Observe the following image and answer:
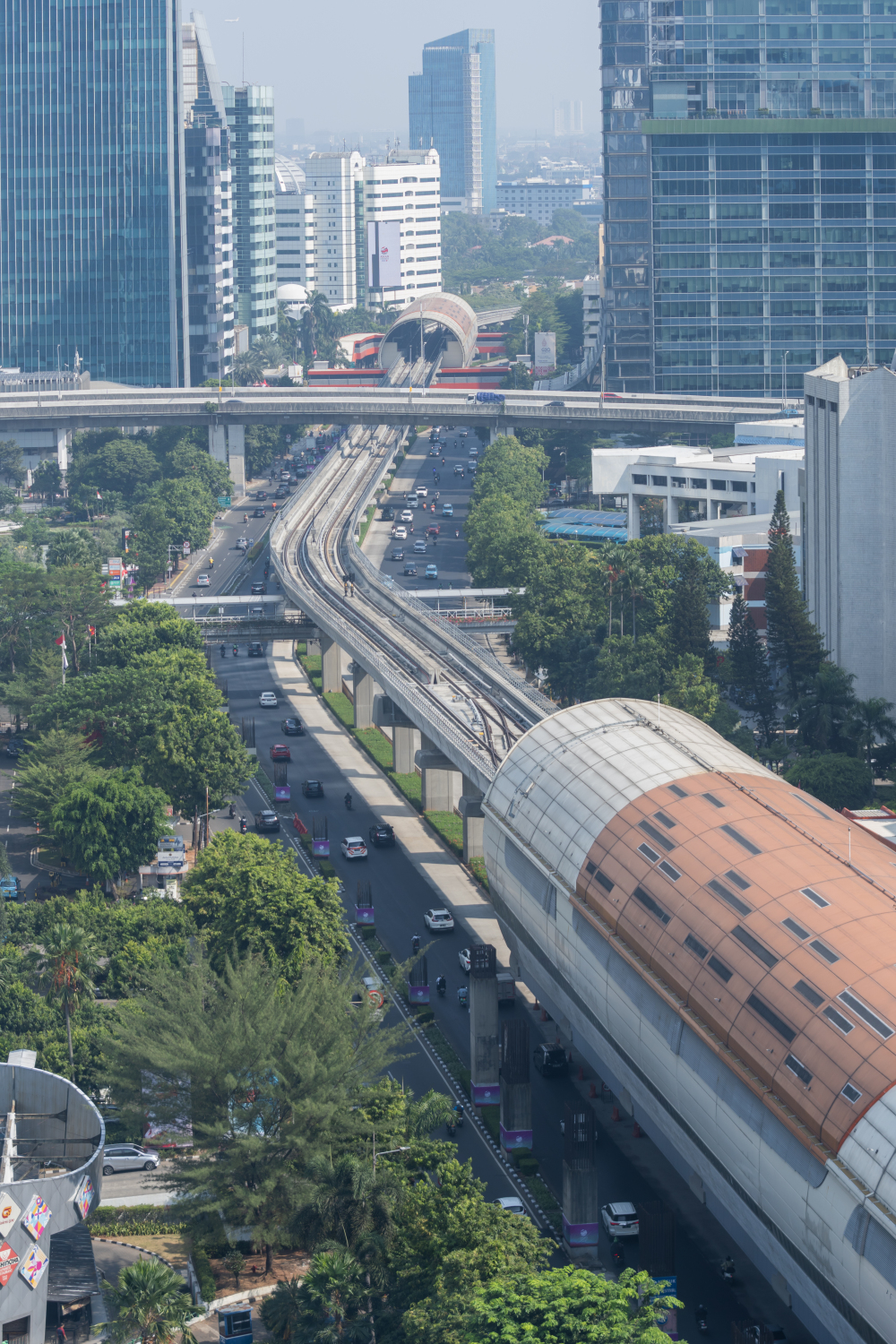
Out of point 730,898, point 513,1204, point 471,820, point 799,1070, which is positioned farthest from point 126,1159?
point 471,820

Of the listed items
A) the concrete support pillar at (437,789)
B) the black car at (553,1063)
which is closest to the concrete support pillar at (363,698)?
the concrete support pillar at (437,789)

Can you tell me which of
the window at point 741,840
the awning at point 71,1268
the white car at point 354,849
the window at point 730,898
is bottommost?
the awning at point 71,1268

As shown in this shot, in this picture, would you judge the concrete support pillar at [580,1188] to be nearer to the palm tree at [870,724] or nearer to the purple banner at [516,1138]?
the purple banner at [516,1138]

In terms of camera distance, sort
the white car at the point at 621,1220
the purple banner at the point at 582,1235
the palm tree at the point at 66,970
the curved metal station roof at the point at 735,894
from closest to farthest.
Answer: the curved metal station roof at the point at 735,894 < the purple banner at the point at 582,1235 < the white car at the point at 621,1220 < the palm tree at the point at 66,970

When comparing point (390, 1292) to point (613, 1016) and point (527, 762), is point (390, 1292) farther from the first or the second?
point (527, 762)

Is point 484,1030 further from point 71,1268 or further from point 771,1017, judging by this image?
point 71,1268

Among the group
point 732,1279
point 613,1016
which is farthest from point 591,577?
point 732,1279

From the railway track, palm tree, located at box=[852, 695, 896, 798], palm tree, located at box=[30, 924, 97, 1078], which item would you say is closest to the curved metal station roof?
the railway track
